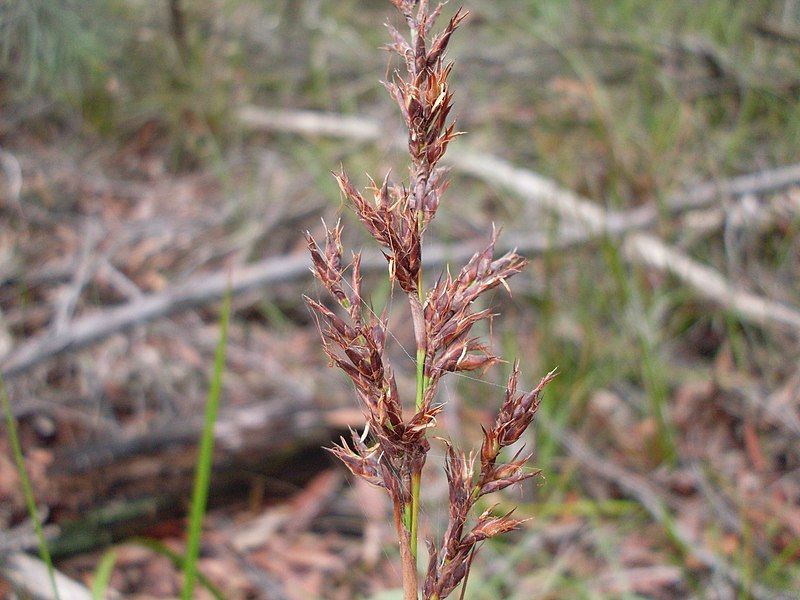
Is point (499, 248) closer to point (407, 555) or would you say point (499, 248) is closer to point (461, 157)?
point (461, 157)

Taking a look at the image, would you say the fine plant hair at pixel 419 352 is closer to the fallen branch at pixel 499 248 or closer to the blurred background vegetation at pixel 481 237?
the blurred background vegetation at pixel 481 237

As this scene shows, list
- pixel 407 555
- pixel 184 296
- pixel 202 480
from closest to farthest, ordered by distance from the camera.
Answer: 1. pixel 407 555
2. pixel 202 480
3. pixel 184 296

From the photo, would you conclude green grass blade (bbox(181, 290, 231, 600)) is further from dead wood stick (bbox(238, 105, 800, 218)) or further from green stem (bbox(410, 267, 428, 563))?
dead wood stick (bbox(238, 105, 800, 218))

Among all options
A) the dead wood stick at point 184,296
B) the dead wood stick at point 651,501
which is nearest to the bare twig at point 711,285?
the dead wood stick at point 184,296

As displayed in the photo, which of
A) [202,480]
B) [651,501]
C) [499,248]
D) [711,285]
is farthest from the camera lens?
[499,248]

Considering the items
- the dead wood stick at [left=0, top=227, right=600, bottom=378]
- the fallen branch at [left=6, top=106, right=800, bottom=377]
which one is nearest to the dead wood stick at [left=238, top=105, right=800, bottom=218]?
the fallen branch at [left=6, top=106, right=800, bottom=377]

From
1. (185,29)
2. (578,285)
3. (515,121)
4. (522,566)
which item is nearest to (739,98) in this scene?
(515,121)

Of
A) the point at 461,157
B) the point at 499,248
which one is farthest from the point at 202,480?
the point at 461,157
